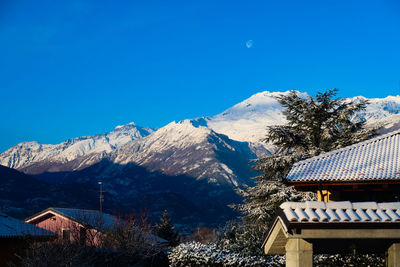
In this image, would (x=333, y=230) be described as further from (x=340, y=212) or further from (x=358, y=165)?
(x=358, y=165)

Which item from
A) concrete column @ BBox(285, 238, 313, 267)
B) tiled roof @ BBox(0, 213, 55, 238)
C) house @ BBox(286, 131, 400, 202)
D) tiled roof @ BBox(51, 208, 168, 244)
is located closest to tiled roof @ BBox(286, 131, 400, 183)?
house @ BBox(286, 131, 400, 202)

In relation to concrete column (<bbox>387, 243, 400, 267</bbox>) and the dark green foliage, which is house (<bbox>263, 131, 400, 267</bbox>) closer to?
concrete column (<bbox>387, 243, 400, 267</bbox>)

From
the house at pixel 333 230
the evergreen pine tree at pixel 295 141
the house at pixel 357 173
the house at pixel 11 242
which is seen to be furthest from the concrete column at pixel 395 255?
the house at pixel 11 242

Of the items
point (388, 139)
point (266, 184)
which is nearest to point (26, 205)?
point (266, 184)

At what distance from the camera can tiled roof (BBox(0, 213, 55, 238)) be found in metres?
23.9

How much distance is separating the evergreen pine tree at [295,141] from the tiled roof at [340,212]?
56.4ft

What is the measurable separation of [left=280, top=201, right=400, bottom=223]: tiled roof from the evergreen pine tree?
56.4 ft

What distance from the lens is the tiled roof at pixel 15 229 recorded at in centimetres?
2387

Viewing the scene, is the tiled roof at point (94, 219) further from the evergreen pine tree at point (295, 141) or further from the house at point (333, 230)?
the house at point (333, 230)

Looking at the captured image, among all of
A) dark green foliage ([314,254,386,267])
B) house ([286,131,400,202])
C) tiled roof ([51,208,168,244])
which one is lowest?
dark green foliage ([314,254,386,267])

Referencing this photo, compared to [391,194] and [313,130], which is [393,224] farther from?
[313,130]

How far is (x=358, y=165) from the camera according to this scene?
581 inches

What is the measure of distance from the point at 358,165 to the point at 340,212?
858cm

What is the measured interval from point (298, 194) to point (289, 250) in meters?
17.6
